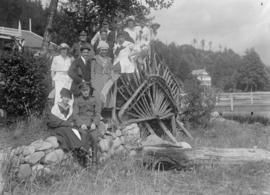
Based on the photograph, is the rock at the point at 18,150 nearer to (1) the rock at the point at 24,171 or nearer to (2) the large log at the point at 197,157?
(1) the rock at the point at 24,171

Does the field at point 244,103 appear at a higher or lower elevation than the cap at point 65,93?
lower

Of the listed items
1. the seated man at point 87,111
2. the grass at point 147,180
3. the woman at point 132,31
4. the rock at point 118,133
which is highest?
the woman at point 132,31

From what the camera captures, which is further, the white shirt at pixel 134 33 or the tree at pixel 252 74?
the tree at pixel 252 74

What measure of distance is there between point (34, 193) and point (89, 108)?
214 centimetres

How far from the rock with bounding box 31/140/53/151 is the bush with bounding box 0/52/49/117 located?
1457mm

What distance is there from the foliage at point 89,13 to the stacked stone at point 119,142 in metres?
5.91

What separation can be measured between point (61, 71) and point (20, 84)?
0.99 m

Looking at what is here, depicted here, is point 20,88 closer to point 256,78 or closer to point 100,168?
point 100,168

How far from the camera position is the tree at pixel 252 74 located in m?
50.2

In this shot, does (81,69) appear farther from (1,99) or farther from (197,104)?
(197,104)

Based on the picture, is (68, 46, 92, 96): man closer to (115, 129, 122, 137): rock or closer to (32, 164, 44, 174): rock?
(115, 129, 122, 137): rock

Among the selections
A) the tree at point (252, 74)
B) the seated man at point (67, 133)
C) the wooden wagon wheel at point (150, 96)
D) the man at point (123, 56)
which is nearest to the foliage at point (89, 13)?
the wooden wagon wheel at point (150, 96)

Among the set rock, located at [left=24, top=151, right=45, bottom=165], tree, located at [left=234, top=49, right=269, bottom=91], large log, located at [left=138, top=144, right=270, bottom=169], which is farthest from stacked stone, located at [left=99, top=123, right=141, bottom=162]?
tree, located at [left=234, top=49, right=269, bottom=91]

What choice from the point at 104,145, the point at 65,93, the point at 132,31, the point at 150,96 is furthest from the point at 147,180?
the point at 150,96
